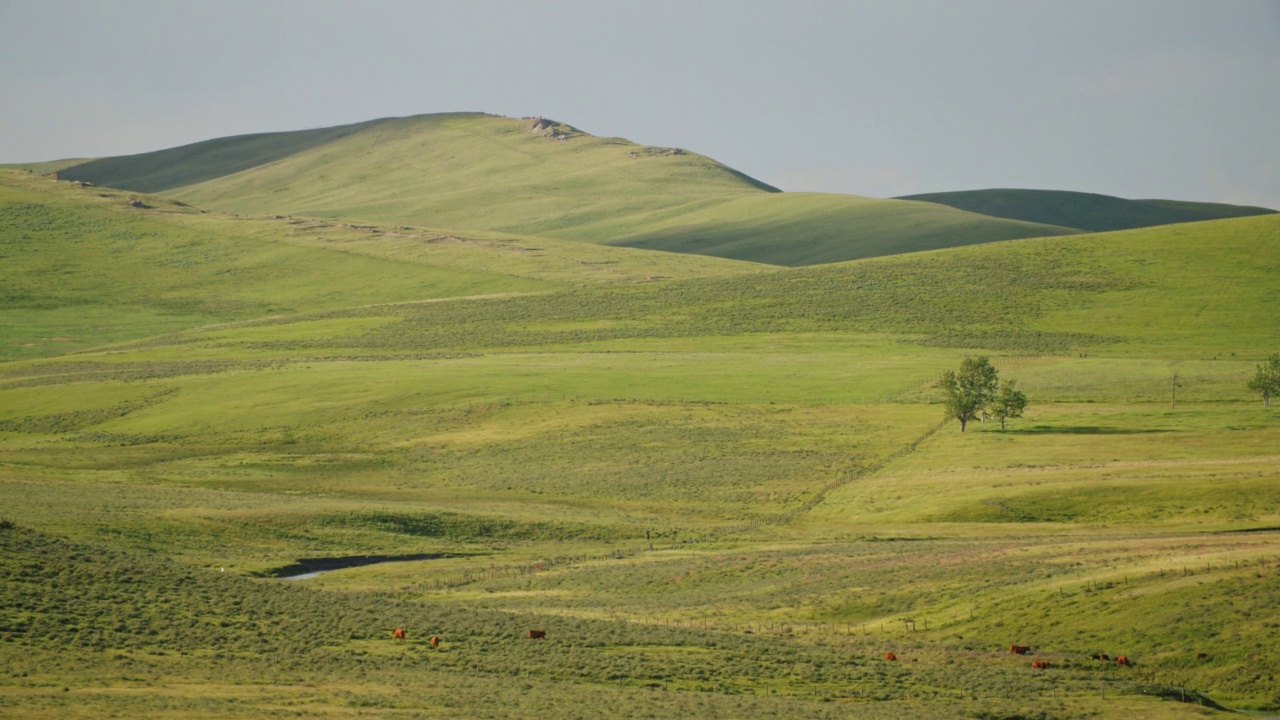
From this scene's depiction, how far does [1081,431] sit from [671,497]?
83.8 feet

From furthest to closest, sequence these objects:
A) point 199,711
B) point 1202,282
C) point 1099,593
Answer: point 1202,282
point 1099,593
point 199,711

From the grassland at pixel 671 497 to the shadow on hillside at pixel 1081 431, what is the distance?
43 cm

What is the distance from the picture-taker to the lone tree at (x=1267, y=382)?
78.0 meters

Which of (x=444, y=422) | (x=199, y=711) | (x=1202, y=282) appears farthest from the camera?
(x=1202, y=282)

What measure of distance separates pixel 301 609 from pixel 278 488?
3061cm

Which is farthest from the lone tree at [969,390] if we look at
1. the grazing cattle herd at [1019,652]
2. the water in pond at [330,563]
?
the grazing cattle herd at [1019,652]

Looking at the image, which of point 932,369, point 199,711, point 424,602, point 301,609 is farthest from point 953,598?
point 932,369

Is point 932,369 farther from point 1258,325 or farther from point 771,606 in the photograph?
point 771,606

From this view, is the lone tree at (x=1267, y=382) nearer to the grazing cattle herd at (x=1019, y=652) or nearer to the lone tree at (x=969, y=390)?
the lone tree at (x=969, y=390)

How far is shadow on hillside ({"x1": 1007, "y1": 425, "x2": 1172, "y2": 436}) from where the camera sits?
240ft

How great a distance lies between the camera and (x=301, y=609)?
1693 inches

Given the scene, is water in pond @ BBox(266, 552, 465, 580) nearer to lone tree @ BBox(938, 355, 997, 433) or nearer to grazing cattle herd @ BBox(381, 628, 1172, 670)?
grazing cattle herd @ BBox(381, 628, 1172, 670)

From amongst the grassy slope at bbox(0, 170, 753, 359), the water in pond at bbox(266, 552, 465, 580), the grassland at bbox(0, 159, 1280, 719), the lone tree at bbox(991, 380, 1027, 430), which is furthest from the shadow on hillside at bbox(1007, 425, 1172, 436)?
the grassy slope at bbox(0, 170, 753, 359)

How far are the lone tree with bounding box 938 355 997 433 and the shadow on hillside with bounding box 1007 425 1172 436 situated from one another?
3.30m
